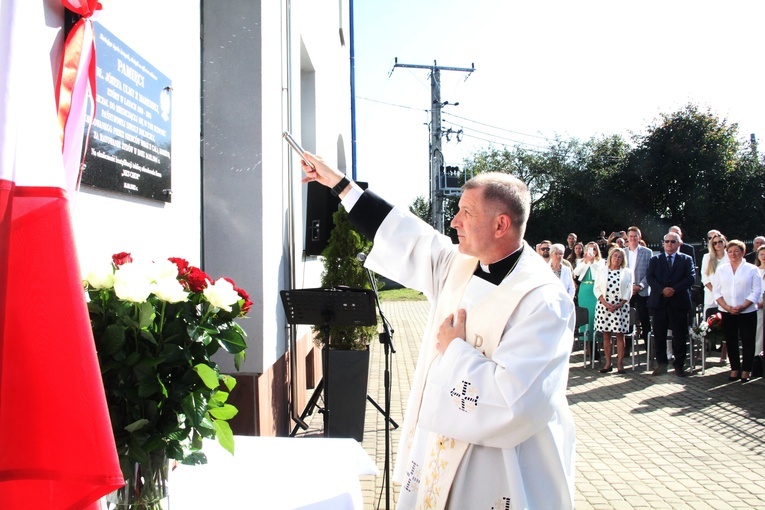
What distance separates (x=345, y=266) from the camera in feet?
24.1

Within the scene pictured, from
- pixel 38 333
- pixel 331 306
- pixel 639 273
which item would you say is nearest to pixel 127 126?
pixel 38 333

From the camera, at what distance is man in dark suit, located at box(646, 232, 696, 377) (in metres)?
9.87

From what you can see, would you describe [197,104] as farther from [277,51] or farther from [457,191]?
[457,191]

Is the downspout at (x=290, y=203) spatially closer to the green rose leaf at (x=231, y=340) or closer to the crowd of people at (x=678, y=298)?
the green rose leaf at (x=231, y=340)

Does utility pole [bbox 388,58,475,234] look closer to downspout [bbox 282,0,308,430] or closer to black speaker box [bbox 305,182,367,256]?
black speaker box [bbox 305,182,367,256]

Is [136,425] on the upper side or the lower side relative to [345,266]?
lower

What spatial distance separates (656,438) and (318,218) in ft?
14.2

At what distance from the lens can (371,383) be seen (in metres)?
9.39

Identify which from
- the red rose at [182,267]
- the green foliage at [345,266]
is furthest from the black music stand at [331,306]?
the red rose at [182,267]

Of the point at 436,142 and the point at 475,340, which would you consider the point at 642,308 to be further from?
the point at 436,142

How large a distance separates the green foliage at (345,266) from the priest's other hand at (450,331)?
4449mm

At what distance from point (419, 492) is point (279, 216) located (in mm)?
3415

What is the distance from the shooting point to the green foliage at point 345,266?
723 cm

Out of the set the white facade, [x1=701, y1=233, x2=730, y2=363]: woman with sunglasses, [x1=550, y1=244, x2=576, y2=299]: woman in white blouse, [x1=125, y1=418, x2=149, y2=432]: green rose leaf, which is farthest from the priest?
[x1=701, y1=233, x2=730, y2=363]: woman with sunglasses
